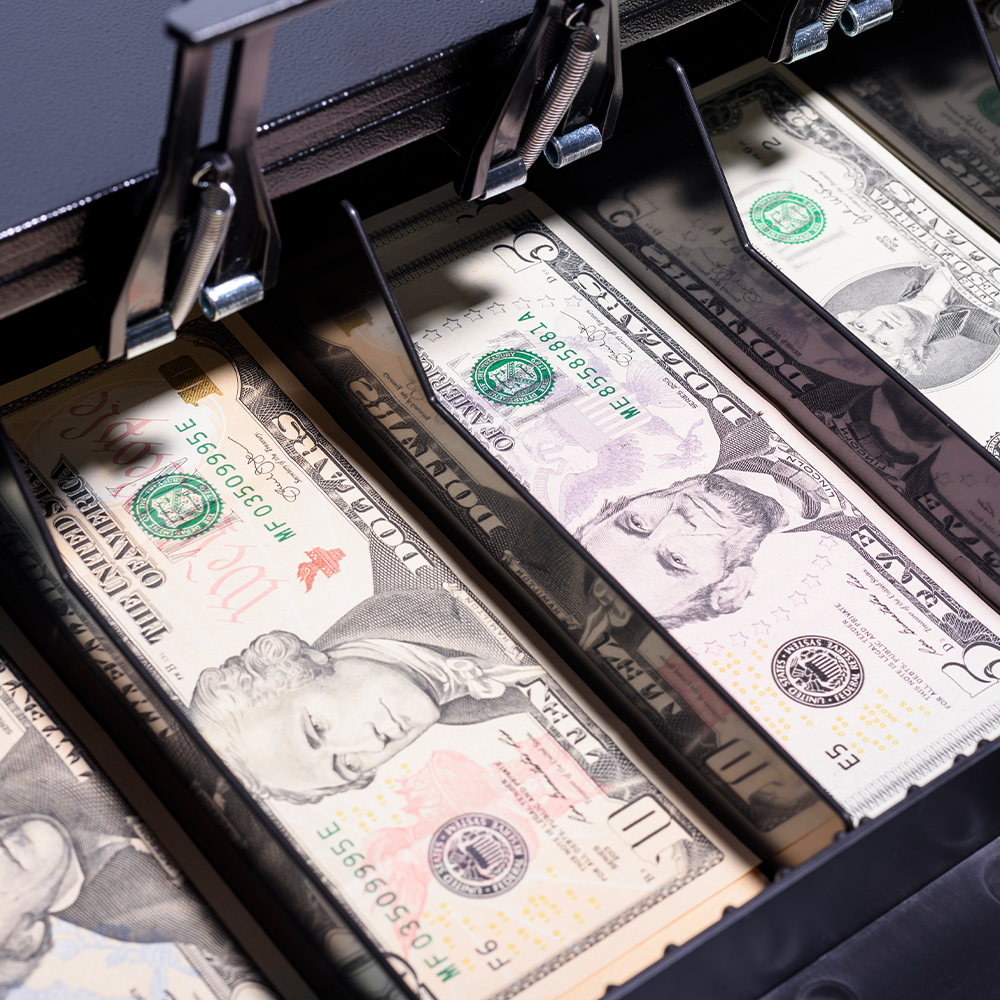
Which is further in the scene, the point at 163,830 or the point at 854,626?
the point at 854,626

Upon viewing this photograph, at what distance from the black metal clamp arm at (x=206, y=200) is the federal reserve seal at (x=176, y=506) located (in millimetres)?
158

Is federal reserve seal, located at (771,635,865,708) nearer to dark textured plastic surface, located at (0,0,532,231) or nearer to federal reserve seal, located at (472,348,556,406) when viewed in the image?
federal reserve seal, located at (472,348,556,406)

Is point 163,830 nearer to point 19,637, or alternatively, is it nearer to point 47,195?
point 19,637

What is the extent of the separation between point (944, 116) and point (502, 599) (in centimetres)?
64

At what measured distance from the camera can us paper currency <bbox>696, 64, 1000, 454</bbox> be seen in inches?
40.9

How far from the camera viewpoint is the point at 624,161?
1017mm

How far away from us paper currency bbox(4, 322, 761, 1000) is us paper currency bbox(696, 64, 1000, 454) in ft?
1.39

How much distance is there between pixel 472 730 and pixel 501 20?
48cm

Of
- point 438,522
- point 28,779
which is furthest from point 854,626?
point 28,779

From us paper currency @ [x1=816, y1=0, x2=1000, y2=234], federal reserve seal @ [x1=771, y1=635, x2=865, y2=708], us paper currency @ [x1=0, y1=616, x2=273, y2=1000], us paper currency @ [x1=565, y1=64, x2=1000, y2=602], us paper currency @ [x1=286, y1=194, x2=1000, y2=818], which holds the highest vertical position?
us paper currency @ [x1=816, y1=0, x2=1000, y2=234]

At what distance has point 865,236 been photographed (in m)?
1.10

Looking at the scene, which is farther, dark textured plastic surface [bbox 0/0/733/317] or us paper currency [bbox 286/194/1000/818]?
us paper currency [bbox 286/194/1000/818]

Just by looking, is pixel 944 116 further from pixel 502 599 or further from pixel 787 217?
pixel 502 599

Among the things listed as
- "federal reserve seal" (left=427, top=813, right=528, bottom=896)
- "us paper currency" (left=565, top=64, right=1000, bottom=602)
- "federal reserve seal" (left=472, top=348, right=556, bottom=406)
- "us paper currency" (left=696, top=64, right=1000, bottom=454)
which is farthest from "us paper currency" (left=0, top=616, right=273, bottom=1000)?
"us paper currency" (left=696, top=64, right=1000, bottom=454)
